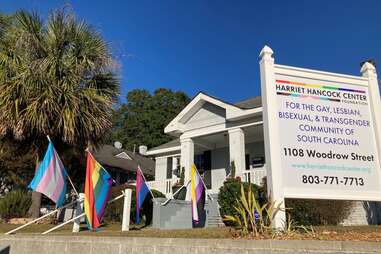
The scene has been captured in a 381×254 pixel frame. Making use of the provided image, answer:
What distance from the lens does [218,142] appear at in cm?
1861

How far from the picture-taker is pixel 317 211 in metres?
11.1

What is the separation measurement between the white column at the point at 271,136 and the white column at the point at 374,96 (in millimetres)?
2210

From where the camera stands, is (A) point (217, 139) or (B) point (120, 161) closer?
(A) point (217, 139)

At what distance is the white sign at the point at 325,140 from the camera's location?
6477 millimetres

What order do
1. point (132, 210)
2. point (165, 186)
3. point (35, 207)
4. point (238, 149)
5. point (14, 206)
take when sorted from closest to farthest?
1. point (35, 207)
2. point (14, 206)
3. point (132, 210)
4. point (238, 149)
5. point (165, 186)

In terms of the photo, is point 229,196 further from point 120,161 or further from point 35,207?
point 120,161

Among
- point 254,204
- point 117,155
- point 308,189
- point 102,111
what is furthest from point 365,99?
point 117,155

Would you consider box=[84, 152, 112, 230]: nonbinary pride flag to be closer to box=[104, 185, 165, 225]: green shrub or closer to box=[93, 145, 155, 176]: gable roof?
box=[104, 185, 165, 225]: green shrub

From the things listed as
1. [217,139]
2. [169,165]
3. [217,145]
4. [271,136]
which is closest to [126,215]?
[271,136]

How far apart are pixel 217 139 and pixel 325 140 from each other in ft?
37.3

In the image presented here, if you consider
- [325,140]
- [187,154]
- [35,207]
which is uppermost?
[187,154]

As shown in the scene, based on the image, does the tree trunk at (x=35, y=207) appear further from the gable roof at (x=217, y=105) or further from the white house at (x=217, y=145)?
the gable roof at (x=217, y=105)

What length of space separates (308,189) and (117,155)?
2660 cm

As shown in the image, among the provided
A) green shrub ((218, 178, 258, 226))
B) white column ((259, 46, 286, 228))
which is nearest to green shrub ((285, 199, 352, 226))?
green shrub ((218, 178, 258, 226))
